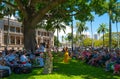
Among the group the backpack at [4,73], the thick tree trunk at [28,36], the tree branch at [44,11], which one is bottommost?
the backpack at [4,73]

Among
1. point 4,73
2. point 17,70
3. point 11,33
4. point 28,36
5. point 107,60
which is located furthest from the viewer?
point 11,33

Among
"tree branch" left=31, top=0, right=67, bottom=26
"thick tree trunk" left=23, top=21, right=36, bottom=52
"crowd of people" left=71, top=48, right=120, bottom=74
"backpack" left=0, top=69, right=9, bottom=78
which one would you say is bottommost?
"backpack" left=0, top=69, right=9, bottom=78

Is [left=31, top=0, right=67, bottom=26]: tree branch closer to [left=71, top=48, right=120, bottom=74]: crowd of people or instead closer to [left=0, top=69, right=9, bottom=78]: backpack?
[left=71, top=48, right=120, bottom=74]: crowd of people

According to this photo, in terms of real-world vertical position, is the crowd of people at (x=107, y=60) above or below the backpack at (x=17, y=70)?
above

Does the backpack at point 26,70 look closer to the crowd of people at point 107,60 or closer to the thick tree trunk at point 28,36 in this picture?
the crowd of people at point 107,60

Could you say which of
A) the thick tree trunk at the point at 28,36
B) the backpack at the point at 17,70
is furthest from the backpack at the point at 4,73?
the thick tree trunk at the point at 28,36

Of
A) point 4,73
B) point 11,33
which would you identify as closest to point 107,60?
point 4,73

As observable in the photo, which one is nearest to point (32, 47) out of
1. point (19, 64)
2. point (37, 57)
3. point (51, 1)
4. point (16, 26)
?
point (51, 1)

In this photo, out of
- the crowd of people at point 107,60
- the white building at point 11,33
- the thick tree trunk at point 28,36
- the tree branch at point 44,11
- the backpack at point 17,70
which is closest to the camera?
the backpack at point 17,70

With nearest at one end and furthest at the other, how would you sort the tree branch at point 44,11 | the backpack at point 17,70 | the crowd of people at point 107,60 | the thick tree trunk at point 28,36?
the backpack at point 17,70 < the crowd of people at point 107,60 < the tree branch at point 44,11 < the thick tree trunk at point 28,36

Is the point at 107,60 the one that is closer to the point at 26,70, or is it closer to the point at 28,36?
the point at 26,70

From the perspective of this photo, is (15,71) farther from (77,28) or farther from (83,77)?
(77,28)

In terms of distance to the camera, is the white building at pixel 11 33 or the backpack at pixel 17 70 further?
the white building at pixel 11 33

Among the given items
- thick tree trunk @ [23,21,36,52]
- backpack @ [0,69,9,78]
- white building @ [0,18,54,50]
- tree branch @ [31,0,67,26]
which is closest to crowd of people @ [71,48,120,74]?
thick tree trunk @ [23,21,36,52]
